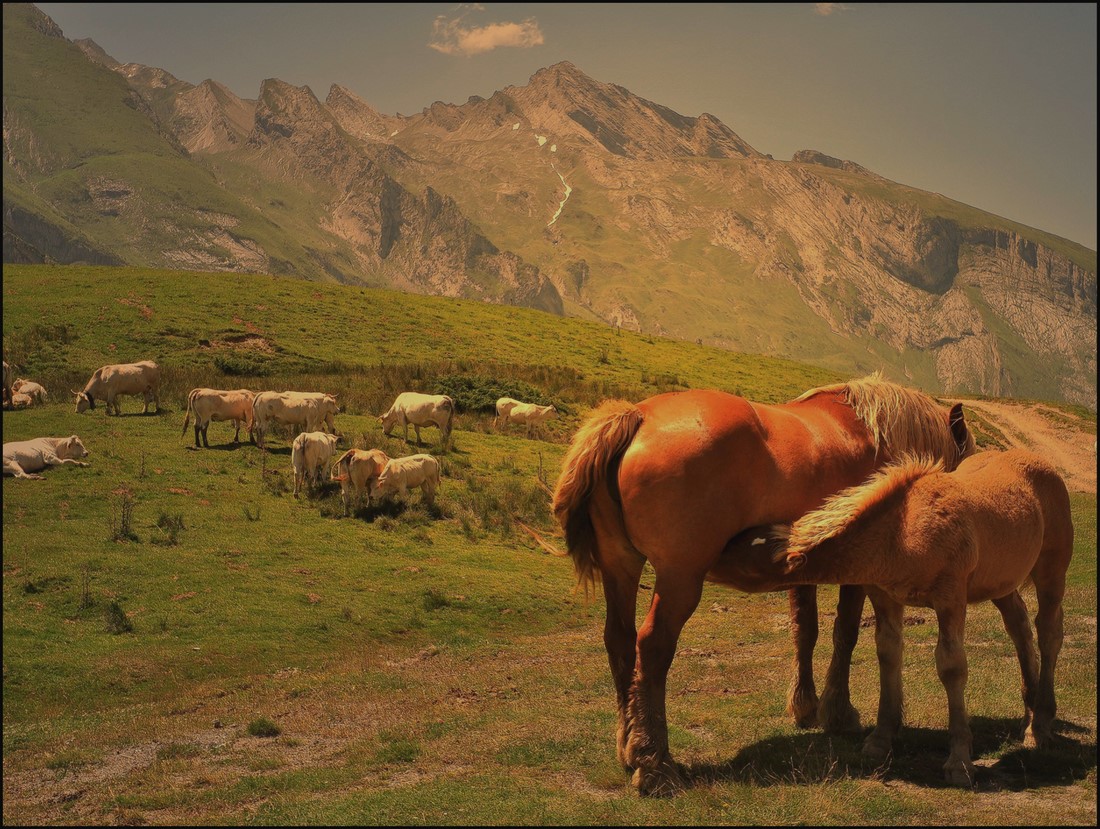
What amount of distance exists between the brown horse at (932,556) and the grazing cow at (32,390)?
29.0m

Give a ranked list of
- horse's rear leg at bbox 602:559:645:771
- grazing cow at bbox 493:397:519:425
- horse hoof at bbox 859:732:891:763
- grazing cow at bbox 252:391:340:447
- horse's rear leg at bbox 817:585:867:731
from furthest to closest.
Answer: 1. grazing cow at bbox 493:397:519:425
2. grazing cow at bbox 252:391:340:447
3. horse's rear leg at bbox 817:585:867:731
4. horse's rear leg at bbox 602:559:645:771
5. horse hoof at bbox 859:732:891:763

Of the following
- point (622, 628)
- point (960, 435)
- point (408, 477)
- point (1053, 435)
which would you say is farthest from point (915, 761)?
point (1053, 435)

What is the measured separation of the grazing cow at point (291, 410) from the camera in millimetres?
26234

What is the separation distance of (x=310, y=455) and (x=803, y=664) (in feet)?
53.9

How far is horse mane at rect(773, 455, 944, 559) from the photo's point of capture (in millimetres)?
7406

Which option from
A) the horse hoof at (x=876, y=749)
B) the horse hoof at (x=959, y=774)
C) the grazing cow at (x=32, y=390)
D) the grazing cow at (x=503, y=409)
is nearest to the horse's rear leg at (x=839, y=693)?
the horse hoof at (x=876, y=749)

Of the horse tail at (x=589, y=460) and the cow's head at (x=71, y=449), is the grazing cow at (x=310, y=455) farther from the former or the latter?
the horse tail at (x=589, y=460)

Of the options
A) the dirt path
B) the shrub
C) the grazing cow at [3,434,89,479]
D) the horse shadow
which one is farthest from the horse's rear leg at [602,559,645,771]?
the dirt path

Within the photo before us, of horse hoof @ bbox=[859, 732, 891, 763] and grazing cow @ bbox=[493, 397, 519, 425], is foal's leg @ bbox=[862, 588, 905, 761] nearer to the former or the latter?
horse hoof @ bbox=[859, 732, 891, 763]

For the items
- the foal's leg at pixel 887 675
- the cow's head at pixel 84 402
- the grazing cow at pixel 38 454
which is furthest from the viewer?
the cow's head at pixel 84 402

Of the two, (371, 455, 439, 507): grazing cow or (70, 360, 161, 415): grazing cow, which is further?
(70, 360, 161, 415): grazing cow

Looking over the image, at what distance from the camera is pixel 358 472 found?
74.6 feet

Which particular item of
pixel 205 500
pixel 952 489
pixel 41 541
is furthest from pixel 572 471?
pixel 205 500

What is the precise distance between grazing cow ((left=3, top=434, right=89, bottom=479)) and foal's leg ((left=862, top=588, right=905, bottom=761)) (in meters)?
19.9
